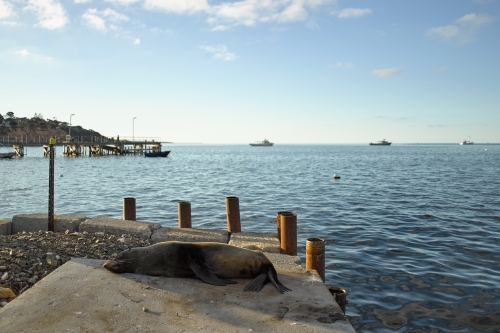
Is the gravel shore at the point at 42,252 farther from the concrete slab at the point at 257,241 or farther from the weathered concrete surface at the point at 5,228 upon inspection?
the concrete slab at the point at 257,241

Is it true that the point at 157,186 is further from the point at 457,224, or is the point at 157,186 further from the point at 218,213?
the point at 457,224

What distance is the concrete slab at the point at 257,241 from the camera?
9.29m

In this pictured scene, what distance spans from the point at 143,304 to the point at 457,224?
49.5 feet

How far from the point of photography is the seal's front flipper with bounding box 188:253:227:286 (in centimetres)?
641

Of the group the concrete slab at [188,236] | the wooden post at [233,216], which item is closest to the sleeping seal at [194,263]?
the concrete slab at [188,236]

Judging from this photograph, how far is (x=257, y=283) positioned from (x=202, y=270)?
3.20 feet

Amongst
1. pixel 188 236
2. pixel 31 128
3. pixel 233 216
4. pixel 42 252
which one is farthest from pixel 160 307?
pixel 31 128

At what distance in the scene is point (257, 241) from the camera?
9773 mm

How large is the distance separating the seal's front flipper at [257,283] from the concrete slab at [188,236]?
11.3 ft

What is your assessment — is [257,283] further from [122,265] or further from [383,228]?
[383,228]

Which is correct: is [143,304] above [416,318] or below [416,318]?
above

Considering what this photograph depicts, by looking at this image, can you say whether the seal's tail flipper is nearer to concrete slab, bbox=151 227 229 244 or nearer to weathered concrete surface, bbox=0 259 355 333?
weathered concrete surface, bbox=0 259 355 333

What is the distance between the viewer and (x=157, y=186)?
108 ft

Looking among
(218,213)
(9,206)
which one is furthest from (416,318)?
(9,206)
